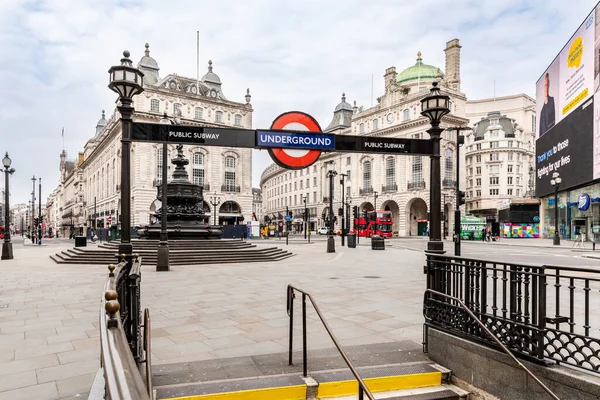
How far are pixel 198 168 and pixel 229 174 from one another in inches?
206

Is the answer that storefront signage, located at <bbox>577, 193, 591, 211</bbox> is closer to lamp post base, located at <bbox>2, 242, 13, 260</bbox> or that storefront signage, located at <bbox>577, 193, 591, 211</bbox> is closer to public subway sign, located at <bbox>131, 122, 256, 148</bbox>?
public subway sign, located at <bbox>131, 122, 256, 148</bbox>

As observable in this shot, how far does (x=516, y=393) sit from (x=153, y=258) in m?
16.6

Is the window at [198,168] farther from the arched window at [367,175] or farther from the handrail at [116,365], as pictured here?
the handrail at [116,365]

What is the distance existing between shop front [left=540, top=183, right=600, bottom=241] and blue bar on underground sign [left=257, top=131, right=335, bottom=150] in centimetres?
3594

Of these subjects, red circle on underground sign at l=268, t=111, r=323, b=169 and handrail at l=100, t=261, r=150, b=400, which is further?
red circle on underground sign at l=268, t=111, r=323, b=169

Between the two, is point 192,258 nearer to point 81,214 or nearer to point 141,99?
point 141,99

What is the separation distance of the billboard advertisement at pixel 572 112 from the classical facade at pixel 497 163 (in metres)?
39.1

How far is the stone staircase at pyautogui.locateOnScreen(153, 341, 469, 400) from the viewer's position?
4285 millimetres

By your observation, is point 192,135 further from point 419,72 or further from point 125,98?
point 419,72

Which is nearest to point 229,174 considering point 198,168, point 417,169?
point 198,168

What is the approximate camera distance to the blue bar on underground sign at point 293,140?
7.30 m

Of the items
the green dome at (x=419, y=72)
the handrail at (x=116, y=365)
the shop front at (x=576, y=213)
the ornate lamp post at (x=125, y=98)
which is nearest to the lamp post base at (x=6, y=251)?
the ornate lamp post at (x=125, y=98)

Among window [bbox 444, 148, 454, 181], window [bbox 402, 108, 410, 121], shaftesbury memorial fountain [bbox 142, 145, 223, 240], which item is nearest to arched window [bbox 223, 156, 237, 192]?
window [bbox 402, 108, 410, 121]

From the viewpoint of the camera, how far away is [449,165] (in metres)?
65.1
